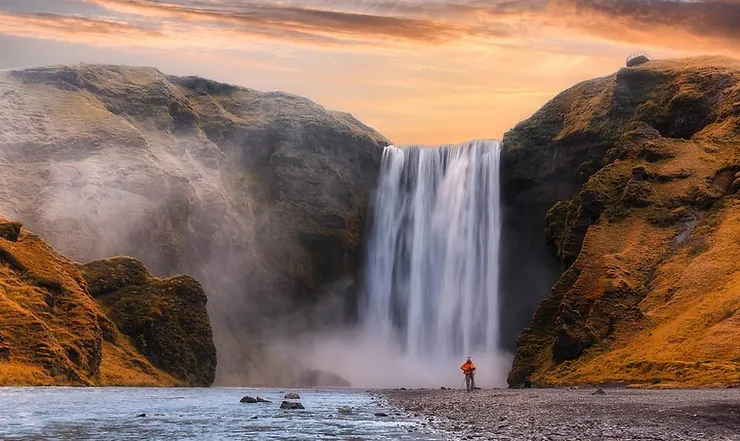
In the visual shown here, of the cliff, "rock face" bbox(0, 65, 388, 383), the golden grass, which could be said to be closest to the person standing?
the golden grass

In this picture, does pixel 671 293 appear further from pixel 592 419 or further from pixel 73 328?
pixel 73 328

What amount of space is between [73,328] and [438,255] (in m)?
50.8

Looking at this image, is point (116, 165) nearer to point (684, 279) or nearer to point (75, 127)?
point (75, 127)

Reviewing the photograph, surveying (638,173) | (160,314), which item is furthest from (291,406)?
(638,173)

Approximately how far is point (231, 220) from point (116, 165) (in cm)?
1856

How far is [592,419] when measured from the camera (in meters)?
37.0

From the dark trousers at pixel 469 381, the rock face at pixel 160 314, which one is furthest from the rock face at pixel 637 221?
the rock face at pixel 160 314

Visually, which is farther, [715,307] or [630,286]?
[630,286]

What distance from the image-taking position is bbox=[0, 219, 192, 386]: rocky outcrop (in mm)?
83938

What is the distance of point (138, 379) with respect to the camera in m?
99.0


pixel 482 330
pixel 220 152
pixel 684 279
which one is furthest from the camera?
pixel 220 152

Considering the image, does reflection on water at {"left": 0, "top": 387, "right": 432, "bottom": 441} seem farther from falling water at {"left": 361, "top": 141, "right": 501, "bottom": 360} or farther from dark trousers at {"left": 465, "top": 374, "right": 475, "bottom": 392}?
falling water at {"left": 361, "top": 141, "right": 501, "bottom": 360}

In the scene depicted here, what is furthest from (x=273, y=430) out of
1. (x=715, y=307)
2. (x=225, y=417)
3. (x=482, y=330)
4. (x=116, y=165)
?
(x=116, y=165)

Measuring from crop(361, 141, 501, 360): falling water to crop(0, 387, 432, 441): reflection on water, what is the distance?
Result: 216 feet
